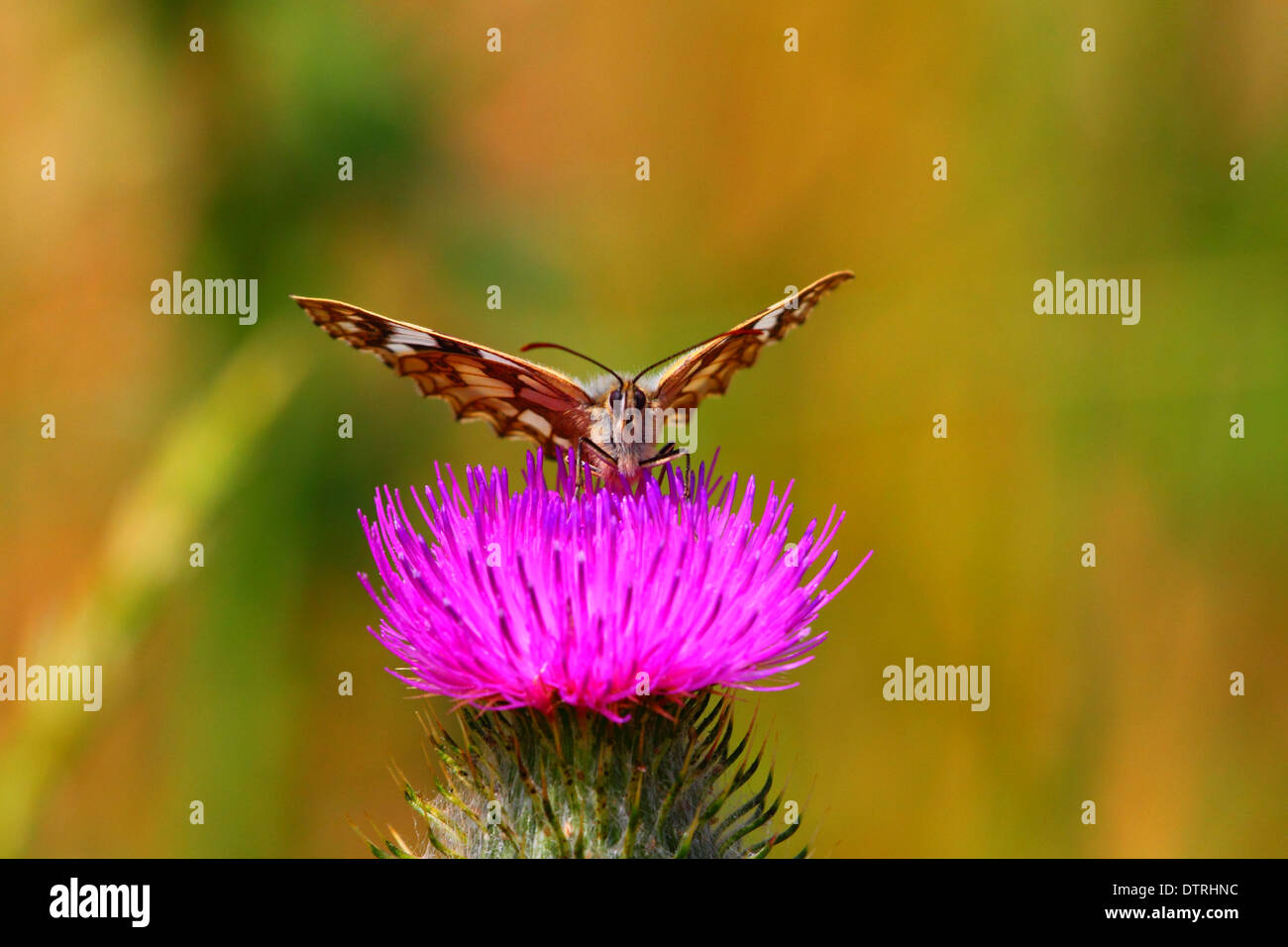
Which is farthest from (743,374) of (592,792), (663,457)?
(592,792)

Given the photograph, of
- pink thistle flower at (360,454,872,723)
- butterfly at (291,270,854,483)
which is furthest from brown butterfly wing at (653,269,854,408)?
pink thistle flower at (360,454,872,723)

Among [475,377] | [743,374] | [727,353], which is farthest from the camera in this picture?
[743,374]

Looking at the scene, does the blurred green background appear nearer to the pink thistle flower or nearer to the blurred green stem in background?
the blurred green stem in background

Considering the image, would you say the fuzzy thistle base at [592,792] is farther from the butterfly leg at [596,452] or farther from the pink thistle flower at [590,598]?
the butterfly leg at [596,452]

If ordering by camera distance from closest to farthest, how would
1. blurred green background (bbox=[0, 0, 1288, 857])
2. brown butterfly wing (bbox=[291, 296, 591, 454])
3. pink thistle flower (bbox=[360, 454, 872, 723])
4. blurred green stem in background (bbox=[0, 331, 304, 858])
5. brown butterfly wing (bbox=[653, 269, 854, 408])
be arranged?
pink thistle flower (bbox=[360, 454, 872, 723]) < brown butterfly wing (bbox=[291, 296, 591, 454]) < brown butterfly wing (bbox=[653, 269, 854, 408]) < blurred green stem in background (bbox=[0, 331, 304, 858]) < blurred green background (bbox=[0, 0, 1288, 857])

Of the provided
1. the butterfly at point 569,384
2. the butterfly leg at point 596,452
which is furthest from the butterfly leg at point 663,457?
the butterfly leg at point 596,452

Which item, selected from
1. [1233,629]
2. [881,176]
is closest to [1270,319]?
[1233,629]

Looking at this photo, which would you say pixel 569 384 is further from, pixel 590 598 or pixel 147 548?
pixel 147 548

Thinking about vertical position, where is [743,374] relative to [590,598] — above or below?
above
